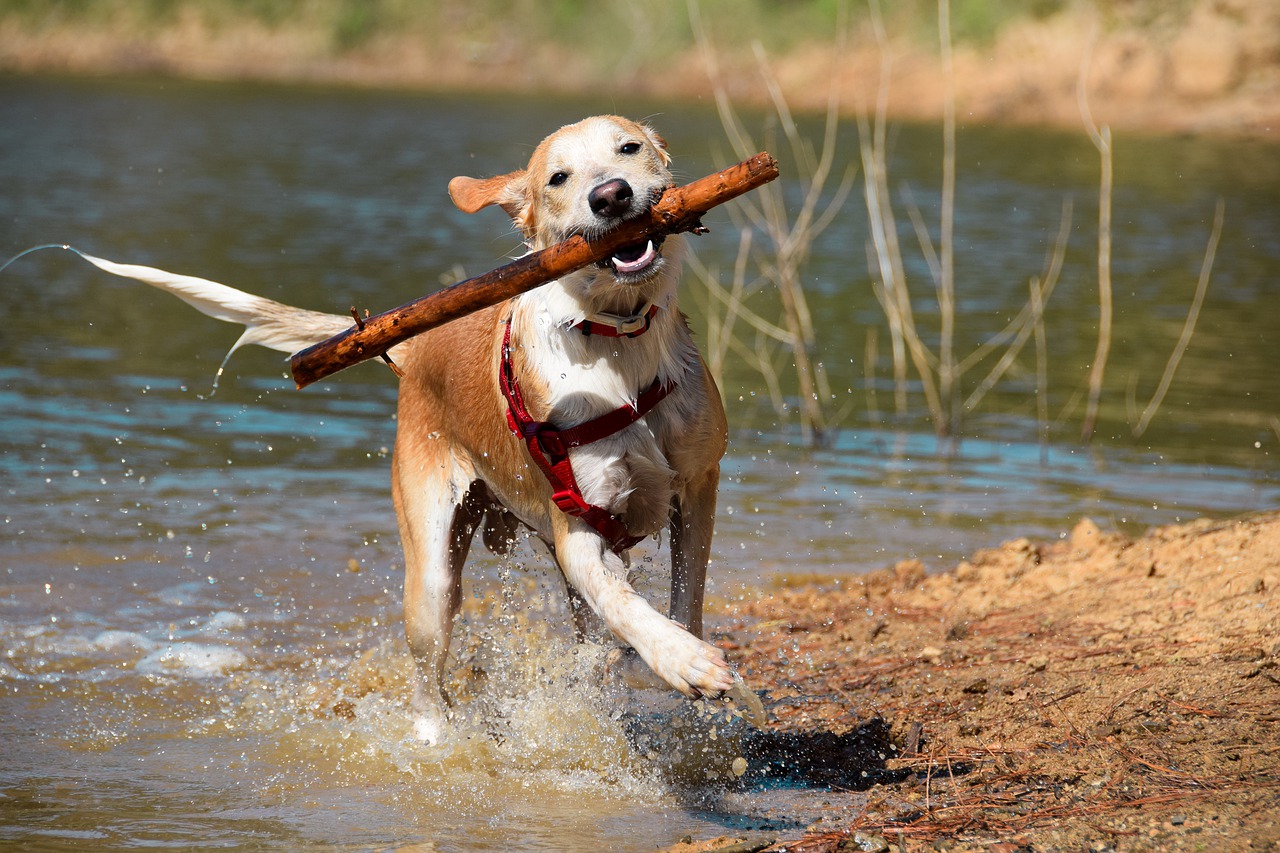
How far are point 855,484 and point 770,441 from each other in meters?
1.31

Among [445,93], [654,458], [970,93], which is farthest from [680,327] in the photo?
[445,93]

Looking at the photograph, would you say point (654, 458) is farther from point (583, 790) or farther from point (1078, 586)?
point (1078, 586)

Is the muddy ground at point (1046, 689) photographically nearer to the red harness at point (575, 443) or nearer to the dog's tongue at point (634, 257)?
the red harness at point (575, 443)

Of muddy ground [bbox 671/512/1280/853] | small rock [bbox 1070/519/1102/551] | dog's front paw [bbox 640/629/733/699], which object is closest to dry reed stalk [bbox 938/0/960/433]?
small rock [bbox 1070/519/1102/551]

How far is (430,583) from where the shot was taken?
5.70 meters

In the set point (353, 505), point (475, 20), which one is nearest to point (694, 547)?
point (353, 505)

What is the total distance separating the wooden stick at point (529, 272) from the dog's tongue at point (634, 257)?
0.04 metres

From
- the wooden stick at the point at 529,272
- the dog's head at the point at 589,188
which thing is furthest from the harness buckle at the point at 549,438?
the dog's head at the point at 589,188

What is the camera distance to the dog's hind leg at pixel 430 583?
18.8ft

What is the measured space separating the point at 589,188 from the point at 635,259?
0.29 m

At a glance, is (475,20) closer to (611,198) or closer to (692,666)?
(611,198)

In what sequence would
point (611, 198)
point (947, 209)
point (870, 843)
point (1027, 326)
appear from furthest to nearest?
1. point (1027, 326)
2. point (947, 209)
3. point (611, 198)
4. point (870, 843)

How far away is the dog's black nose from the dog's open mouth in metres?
0.13

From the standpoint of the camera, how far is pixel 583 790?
16.6ft
